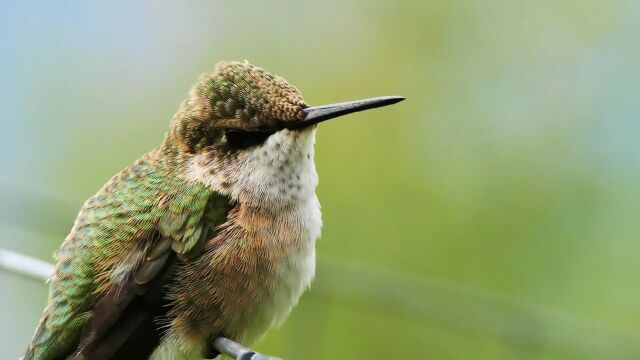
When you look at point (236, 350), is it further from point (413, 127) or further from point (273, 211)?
point (413, 127)

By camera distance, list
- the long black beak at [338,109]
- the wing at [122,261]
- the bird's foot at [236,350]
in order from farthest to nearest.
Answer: the wing at [122,261]
the long black beak at [338,109]
the bird's foot at [236,350]

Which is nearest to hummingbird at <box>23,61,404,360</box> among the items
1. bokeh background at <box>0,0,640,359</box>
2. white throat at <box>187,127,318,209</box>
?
white throat at <box>187,127,318,209</box>

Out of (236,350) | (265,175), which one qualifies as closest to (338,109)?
(265,175)

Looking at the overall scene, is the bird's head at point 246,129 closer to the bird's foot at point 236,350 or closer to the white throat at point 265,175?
the white throat at point 265,175

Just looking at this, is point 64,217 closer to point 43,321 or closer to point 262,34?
point 43,321

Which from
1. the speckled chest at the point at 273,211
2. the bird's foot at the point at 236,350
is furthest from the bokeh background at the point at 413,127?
the bird's foot at the point at 236,350

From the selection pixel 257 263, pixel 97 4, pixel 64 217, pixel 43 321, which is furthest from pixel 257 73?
pixel 97 4
